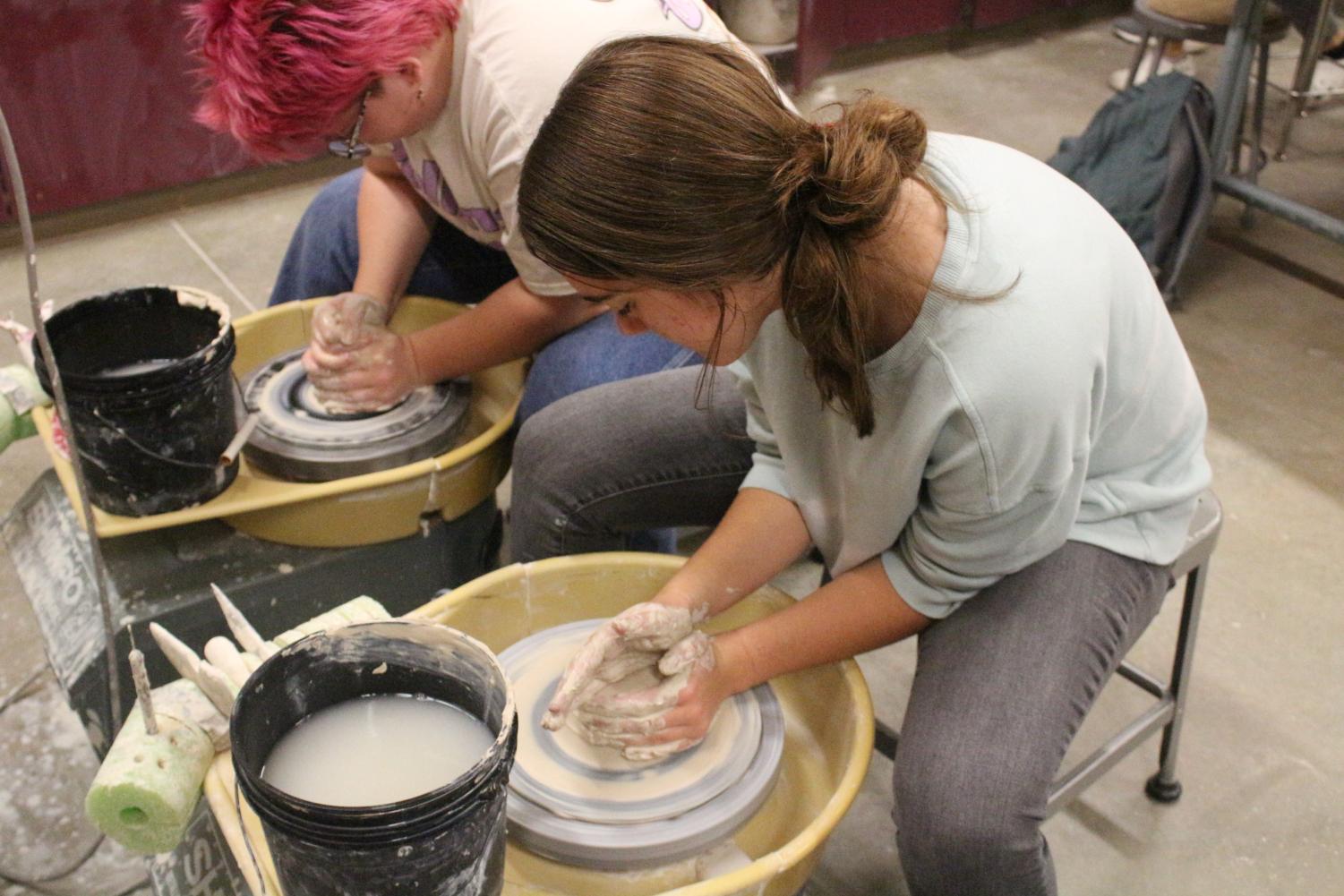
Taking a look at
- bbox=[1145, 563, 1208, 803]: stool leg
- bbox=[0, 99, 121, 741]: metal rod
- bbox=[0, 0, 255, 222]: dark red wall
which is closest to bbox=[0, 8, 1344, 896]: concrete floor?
bbox=[1145, 563, 1208, 803]: stool leg

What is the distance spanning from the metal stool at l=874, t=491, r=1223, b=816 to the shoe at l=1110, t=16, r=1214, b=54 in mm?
2799

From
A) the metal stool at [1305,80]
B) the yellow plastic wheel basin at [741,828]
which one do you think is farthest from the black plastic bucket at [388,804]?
the metal stool at [1305,80]

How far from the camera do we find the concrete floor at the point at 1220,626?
1627 millimetres

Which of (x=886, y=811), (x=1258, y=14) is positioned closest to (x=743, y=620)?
(x=886, y=811)

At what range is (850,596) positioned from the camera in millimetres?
1256

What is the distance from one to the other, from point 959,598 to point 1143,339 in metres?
0.32

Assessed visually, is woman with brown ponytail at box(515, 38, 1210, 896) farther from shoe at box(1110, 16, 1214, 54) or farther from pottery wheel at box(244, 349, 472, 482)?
shoe at box(1110, 16, 1214, 54)

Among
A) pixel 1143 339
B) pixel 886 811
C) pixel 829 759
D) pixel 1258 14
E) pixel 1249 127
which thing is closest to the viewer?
pixel 1143 339

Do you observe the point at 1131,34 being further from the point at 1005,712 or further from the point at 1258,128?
the point at 1005,712

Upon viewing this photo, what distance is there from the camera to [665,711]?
1.20 m

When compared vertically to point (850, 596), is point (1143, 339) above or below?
above

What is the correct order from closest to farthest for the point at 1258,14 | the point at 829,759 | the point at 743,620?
the point at 829,759, the point at 743,620, the point at 1258,14

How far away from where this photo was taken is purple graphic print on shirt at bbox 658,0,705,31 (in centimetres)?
148

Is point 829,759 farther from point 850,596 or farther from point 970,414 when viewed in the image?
point 970,414
